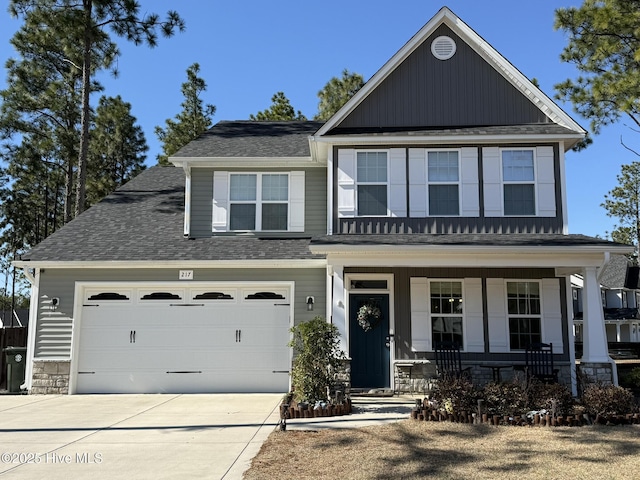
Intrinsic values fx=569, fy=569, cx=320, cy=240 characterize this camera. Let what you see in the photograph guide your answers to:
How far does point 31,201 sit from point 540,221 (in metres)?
27.4

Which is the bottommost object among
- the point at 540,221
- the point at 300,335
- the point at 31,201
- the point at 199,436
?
the point at 199,436

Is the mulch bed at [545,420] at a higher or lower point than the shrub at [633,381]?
lower

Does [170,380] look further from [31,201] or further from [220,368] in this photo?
[31,201]

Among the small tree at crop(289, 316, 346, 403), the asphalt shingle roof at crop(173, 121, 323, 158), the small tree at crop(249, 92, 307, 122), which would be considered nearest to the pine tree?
the small tree at crop(249, 92, 307, 122)

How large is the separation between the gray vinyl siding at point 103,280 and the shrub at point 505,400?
4.81m

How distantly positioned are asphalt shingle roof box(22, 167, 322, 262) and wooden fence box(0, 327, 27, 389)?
8.38 feet

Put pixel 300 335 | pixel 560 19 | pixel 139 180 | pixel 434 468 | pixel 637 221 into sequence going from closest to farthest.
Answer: pixel 434 468 < pixel 300 335 < pixel 560 19 < pixel 139 180 < pixel 637 221

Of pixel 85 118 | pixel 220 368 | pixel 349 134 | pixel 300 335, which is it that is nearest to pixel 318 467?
pixel 300 335

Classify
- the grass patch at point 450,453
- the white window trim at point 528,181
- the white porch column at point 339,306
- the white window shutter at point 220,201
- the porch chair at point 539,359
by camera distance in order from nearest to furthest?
1. the grass patch at point 450,453
2. the white porch column at point 339,306
3. the porch chair at point 539,359
4. the white window trim at point 528,181
5. the white window shutter at point 220,201

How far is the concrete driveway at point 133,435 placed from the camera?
6281 millimetres

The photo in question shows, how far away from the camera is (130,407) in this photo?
35.2ft

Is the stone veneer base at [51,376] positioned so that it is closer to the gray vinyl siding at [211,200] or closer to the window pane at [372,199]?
the gray vinyl siding at [211,200]

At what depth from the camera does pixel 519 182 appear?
40.4 ft

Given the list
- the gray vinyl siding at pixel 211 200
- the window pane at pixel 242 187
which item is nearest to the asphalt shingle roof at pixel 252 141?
the gray vinyl siding at pixel 211 200
